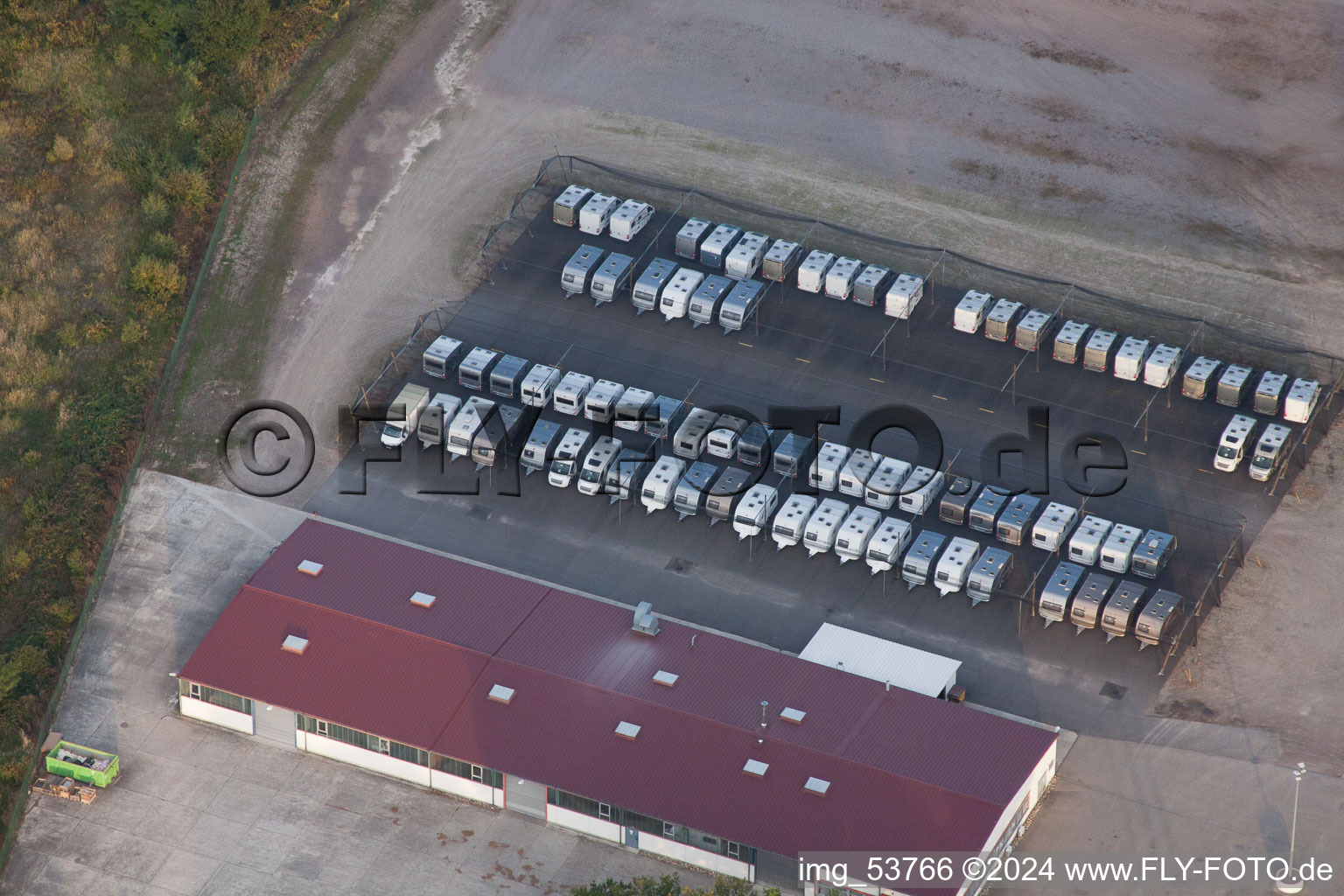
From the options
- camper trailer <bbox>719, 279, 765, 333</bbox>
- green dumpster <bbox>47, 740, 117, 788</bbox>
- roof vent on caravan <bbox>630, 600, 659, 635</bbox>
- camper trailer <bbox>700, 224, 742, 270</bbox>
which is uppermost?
camper trailer <bbox>700, 224, 742, 270</bbox>

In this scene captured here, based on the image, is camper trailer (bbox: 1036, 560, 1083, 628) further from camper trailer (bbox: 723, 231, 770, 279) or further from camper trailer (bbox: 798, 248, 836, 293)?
camper trailer (bbox: 723, 231, 770, 279)

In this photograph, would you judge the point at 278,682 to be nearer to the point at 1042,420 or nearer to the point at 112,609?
the point at 112,609

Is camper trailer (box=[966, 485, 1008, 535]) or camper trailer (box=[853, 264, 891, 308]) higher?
camper trailer (box=[853, 264, 891, 308])

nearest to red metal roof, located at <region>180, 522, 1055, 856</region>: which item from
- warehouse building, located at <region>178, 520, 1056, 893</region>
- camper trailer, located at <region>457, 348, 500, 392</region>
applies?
warehouse building, located at <region>178, 520, 1056, 893</region>

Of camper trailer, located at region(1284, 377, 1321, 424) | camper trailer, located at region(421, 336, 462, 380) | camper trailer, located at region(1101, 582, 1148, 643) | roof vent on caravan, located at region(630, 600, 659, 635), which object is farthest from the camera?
camper trailer, located at region(421, 336, 462, 380)

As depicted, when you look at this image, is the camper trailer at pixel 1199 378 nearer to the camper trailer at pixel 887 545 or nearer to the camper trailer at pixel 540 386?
the camper trailer at pixel 887 545

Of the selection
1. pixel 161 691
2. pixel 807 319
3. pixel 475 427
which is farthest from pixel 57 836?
pixel 807 319

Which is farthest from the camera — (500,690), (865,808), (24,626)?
(24,626)
